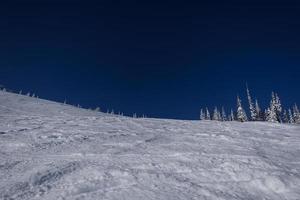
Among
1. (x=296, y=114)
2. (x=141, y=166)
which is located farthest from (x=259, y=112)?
(x=141, y=166)

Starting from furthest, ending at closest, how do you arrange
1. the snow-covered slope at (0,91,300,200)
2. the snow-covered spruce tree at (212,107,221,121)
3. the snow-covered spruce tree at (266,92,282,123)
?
1. the snow-covered spruce tree at (212,107,221,121)
2. the snow-covered spruce tree at (266,92,282,123)
3. the snow-covered slope at (0,91,300,200)

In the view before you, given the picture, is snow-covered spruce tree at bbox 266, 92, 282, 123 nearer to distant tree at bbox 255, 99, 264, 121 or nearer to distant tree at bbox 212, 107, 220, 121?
distant tree at bbox 255, 99, 264, 121

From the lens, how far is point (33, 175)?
621 cm

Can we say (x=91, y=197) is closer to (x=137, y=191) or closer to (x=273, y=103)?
(x=137, y=191)

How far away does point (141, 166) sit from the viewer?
23.3ft

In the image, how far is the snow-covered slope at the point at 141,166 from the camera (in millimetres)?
5629

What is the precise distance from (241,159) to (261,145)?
2.86m

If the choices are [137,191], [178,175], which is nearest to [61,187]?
[137,191]

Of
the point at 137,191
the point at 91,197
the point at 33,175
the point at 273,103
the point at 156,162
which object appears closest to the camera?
the point at 91,197

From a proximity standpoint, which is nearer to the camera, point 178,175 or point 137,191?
point 137,191

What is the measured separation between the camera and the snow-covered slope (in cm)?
563

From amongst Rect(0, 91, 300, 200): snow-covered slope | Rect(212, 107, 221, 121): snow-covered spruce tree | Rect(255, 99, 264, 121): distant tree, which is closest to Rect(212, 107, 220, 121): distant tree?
Rect(212, 107, 221, 121): snow-covered spruce tree

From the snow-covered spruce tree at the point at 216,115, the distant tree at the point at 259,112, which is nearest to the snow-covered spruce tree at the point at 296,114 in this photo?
the distant tree at the point at 259,112

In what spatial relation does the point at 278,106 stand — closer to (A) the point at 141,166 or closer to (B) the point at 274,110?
(B) the point at 274,110
